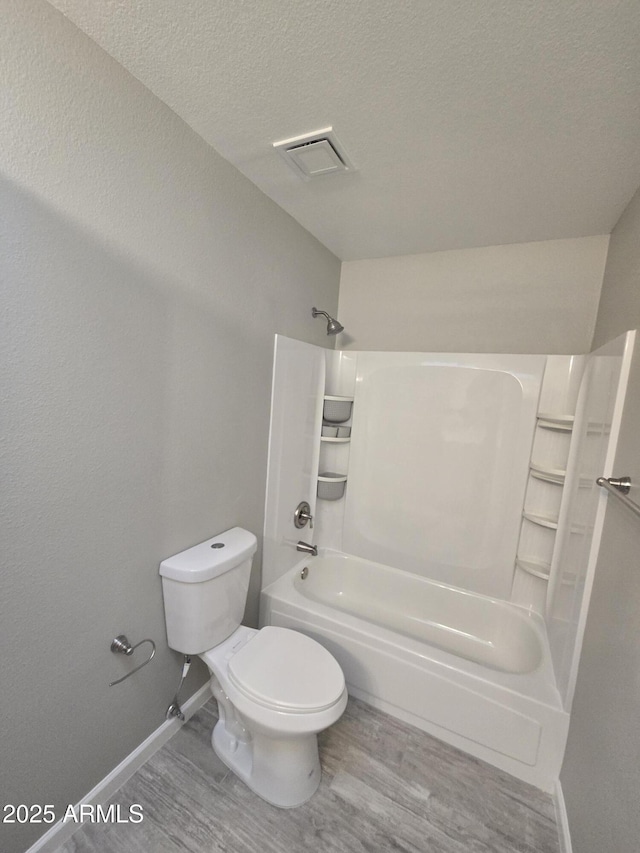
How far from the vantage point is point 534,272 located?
1.91 meters

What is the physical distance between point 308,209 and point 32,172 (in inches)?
45.7

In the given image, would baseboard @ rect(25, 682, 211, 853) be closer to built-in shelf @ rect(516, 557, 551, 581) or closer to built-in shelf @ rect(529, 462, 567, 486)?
built-in shelf @ rect(516, 557, 551, 581)

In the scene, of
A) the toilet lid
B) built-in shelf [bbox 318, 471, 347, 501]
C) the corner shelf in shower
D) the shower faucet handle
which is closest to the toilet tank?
the toilet lid

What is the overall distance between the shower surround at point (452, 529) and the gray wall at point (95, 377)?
558 millimetres

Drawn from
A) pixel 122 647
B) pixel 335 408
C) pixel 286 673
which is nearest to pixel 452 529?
pixel 335 408

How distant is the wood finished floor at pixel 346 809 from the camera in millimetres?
1169

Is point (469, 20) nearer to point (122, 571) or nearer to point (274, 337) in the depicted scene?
point (274, 337)

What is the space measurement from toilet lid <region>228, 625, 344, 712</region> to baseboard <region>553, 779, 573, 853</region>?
2.82 ft

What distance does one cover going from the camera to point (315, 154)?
51.6 inches

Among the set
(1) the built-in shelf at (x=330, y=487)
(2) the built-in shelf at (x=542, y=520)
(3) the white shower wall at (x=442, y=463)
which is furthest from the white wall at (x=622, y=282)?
(1) the built-in shelf at (x=330, y=487)

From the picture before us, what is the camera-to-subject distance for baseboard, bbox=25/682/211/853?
108 centimetres

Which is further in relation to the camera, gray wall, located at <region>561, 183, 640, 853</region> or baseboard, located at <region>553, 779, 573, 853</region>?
baseboard, located at <region>553, 779, 573, 853</region>

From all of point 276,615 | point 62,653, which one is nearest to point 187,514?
point 62,653

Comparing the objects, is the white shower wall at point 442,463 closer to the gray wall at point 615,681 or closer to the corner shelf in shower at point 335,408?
the corner shelf in shower at point 335,408
